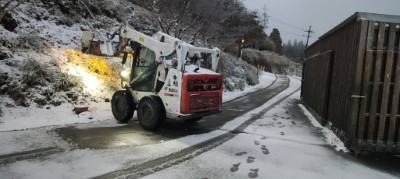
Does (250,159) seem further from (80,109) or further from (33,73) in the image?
(33,73)

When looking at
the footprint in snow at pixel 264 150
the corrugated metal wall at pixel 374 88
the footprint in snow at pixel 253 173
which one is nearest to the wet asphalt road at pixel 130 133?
the footprint in snow at pixel 264 150

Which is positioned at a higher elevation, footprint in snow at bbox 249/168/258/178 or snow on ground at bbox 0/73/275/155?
snow on ground at bbox 0/73/275/155

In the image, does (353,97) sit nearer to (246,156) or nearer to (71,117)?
(246,156)

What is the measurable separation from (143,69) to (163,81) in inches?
37.5

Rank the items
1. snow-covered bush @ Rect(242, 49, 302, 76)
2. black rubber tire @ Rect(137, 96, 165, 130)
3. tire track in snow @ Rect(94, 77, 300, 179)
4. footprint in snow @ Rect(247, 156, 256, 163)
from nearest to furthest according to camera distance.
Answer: tire track in snow @ Rect(94, 77, 300, 179) → footprint in snow @ Rect(247, 156, 256, 163) → black rubber tire @ Rect(137, 96, 165, 130) → snow-covered bush @ Rect(242, 49, 302, 76)

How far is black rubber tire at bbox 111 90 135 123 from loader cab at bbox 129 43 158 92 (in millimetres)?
348

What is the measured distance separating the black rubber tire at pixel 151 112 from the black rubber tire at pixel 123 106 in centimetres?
62

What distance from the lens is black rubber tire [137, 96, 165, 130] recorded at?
30.7 ft

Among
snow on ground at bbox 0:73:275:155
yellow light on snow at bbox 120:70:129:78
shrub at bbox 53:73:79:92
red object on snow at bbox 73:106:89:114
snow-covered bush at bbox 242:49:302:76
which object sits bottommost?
snow on ground at bbox 0:73:275:155

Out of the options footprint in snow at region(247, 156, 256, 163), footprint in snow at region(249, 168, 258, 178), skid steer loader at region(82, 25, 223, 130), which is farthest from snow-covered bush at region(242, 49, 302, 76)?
footprint in snow at region(249, 168, 258, 178)

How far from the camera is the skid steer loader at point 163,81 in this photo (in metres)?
9.22

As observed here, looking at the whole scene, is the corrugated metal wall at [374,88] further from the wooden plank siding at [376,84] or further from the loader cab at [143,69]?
the loader cab at [143,69]

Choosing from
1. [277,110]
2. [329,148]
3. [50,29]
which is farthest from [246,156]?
[50,29]

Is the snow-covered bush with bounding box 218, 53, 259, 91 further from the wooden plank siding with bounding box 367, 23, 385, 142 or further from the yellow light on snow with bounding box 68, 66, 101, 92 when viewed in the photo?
the wooden plank siding with bounding box 367, 23, 385, 142
